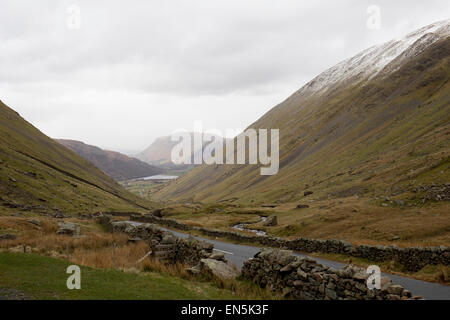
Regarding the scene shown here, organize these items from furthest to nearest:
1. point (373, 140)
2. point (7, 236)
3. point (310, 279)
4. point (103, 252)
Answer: point (373, 140), point (7, 236), point (103, 252), point (310, 279)

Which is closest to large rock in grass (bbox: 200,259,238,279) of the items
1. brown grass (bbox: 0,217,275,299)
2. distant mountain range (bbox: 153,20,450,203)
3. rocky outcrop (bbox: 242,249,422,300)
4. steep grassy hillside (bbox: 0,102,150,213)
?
brown grass (bbox: 0,217,275,299)

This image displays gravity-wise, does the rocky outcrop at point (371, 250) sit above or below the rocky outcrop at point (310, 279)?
below

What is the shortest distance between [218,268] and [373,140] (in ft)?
357

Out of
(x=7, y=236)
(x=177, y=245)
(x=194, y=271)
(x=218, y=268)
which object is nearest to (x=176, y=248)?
(x=177, y=245)

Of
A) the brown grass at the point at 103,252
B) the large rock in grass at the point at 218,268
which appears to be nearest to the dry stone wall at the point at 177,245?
the brown grass at the point at 103,252

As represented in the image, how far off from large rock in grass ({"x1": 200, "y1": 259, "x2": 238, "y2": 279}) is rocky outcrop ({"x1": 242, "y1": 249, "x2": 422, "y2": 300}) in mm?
758

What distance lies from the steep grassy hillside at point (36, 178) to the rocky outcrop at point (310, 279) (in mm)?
49588

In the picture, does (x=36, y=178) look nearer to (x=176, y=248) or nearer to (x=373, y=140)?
(x=176, y=248)

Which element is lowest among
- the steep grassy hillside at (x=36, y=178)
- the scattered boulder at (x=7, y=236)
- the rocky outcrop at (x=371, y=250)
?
the rocky outcrop at (x=371, y=250)

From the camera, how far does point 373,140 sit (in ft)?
367

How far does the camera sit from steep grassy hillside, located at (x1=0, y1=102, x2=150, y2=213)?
62575 mm

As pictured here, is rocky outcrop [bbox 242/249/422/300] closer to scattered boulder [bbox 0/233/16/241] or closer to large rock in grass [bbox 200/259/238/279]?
large rock in grass [bbox 200/259/238/279]

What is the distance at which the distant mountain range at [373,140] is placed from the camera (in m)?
67.9

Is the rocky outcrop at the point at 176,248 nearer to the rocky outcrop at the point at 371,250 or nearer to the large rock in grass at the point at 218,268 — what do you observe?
the large rock in grass at the point at 218,268
